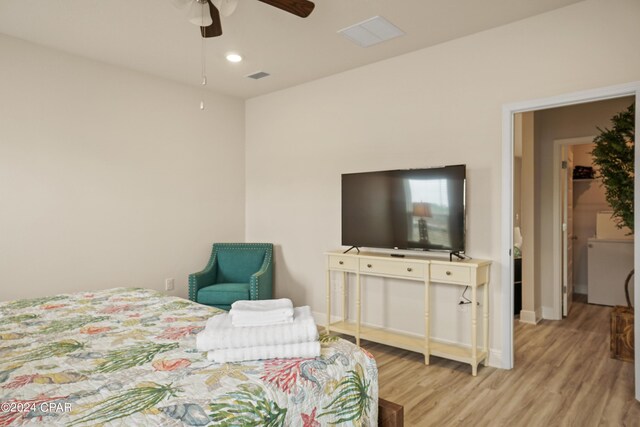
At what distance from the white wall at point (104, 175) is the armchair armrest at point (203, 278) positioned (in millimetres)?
264

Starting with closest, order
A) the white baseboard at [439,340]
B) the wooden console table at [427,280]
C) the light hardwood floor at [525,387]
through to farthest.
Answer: the light hardwood floor at [525,387], the wooden console table at [427,280], the white baseboard at [439,340]

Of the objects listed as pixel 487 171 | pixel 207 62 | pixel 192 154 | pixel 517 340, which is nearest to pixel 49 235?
pixel 192 154

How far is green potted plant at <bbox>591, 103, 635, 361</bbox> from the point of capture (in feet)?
10.3

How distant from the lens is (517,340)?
3.86 meters

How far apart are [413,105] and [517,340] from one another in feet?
8.00

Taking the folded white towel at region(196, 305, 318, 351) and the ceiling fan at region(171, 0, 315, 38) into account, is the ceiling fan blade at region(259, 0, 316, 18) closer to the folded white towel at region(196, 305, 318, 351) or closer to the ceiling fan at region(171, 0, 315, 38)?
the ceiling fan at region(171, 0, 315, 38)

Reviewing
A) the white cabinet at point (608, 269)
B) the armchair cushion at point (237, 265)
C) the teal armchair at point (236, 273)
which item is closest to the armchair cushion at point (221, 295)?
the teal armchair at point (236, 273)

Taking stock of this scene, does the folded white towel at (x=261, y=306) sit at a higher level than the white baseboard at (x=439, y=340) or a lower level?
higher

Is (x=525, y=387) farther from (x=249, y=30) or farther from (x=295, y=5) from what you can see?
(x=249, y=30)

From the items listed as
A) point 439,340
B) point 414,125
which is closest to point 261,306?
point 439,340

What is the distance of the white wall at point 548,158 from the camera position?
4.49m

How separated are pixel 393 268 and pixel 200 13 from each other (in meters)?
2.39

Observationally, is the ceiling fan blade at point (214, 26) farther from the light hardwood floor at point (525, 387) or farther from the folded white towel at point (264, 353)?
the light hardwood floor at point (525, 387)

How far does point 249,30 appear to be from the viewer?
126 inches
